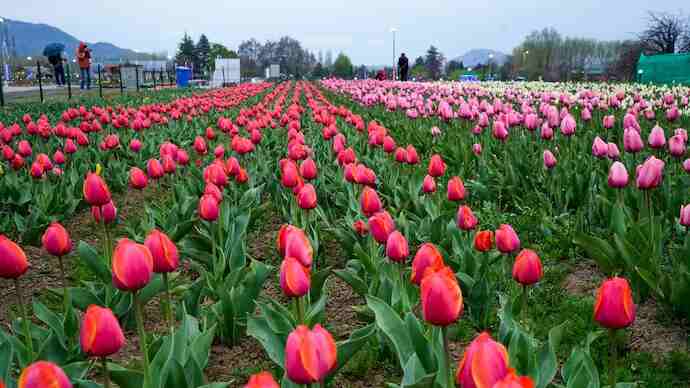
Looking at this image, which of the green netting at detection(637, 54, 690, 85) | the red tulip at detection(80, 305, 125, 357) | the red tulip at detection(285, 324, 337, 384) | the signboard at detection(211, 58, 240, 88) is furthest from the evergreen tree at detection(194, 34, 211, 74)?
the red tulip at detection(285, 324, 337, 384)

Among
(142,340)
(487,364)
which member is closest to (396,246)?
(142,340)

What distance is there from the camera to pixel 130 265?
1.88m

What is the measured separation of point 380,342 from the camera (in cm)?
285

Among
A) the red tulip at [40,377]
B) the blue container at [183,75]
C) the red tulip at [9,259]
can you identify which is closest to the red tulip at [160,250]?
the red tulip at [9,259]

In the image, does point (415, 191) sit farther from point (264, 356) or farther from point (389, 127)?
point (389, 127)

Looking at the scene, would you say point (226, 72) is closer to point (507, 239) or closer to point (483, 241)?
point (483, 241)

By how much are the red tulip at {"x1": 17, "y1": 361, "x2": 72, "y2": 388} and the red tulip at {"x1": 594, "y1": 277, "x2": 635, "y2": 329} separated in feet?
4.54

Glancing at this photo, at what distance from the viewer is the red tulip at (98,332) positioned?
64.1 inches

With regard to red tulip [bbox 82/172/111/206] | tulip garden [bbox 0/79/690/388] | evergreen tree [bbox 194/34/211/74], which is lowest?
tulip garden [bbox 0/79/690/388]

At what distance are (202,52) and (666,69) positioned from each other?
103 m

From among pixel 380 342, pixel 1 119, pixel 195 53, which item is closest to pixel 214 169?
pixel 380 342

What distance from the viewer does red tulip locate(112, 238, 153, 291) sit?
186 cm

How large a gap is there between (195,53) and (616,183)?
113 m

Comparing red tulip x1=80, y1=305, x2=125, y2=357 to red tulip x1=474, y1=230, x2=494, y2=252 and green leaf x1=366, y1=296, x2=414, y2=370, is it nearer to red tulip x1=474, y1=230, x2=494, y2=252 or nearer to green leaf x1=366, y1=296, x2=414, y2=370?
green leaf x1=366, y1=296, x2=414, y2=370
